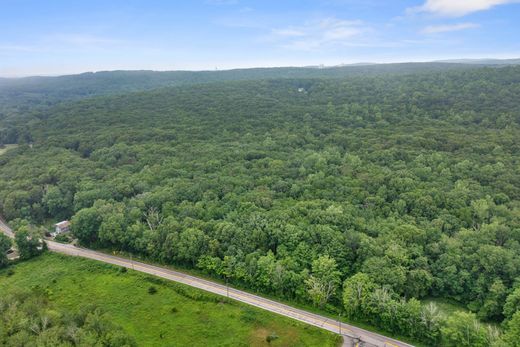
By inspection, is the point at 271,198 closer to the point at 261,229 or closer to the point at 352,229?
the point at 261,229

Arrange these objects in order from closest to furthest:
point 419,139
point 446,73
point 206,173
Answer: point 206,173, point 419,139, point 446,73

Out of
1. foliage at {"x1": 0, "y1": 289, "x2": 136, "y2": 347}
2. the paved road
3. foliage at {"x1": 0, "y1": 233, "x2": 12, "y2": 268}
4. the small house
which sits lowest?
the paved road

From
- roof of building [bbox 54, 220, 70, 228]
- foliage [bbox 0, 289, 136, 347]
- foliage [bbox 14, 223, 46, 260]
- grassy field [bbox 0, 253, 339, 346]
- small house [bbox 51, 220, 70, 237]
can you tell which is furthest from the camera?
roof of building [bbox 54, 220, 70, 228]

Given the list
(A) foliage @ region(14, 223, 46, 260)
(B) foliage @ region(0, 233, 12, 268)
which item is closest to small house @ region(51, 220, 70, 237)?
(A) foliage @ region(14, 223, 46, 260)

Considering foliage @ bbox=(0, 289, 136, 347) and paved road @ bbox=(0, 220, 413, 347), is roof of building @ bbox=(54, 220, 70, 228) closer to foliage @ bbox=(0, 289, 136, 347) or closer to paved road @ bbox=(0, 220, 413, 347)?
paved road @ bbox=(0, 220, 413, 347)

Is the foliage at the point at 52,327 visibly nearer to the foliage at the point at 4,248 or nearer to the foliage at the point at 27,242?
the foliage at the point at 4,248

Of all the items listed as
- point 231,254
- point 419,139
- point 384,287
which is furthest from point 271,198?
point 419,139

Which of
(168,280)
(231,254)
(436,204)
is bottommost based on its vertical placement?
(168,280)
